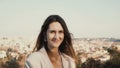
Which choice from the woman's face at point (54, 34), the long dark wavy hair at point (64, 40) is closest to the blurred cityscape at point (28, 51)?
the long dark wavy hair at point (64, 40)

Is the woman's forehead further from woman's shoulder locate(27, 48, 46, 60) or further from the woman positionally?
woman's shoulder locate(27, 48, 46, 60)

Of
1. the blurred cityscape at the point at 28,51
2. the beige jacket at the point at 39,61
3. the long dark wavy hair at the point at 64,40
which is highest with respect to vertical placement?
the long dark wavy hair at the point at 64,40

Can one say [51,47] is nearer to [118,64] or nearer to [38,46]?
[38,46]

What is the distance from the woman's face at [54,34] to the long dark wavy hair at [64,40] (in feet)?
0.10

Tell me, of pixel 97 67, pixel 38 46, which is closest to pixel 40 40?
pixel 38 46

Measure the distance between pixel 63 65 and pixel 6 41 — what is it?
70.7 metres

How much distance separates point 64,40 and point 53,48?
185 millimetres

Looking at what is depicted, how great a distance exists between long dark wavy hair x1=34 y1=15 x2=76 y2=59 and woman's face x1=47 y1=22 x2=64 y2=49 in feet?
0.10

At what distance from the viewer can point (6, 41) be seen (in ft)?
237

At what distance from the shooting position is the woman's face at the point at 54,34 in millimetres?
2381

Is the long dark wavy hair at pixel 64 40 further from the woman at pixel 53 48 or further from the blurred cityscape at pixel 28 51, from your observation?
the blurred cityscape at pixel 28 51

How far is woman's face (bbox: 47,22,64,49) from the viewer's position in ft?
7.81

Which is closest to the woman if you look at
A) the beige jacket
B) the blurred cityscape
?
the beige jacket

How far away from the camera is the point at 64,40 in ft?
8.67
